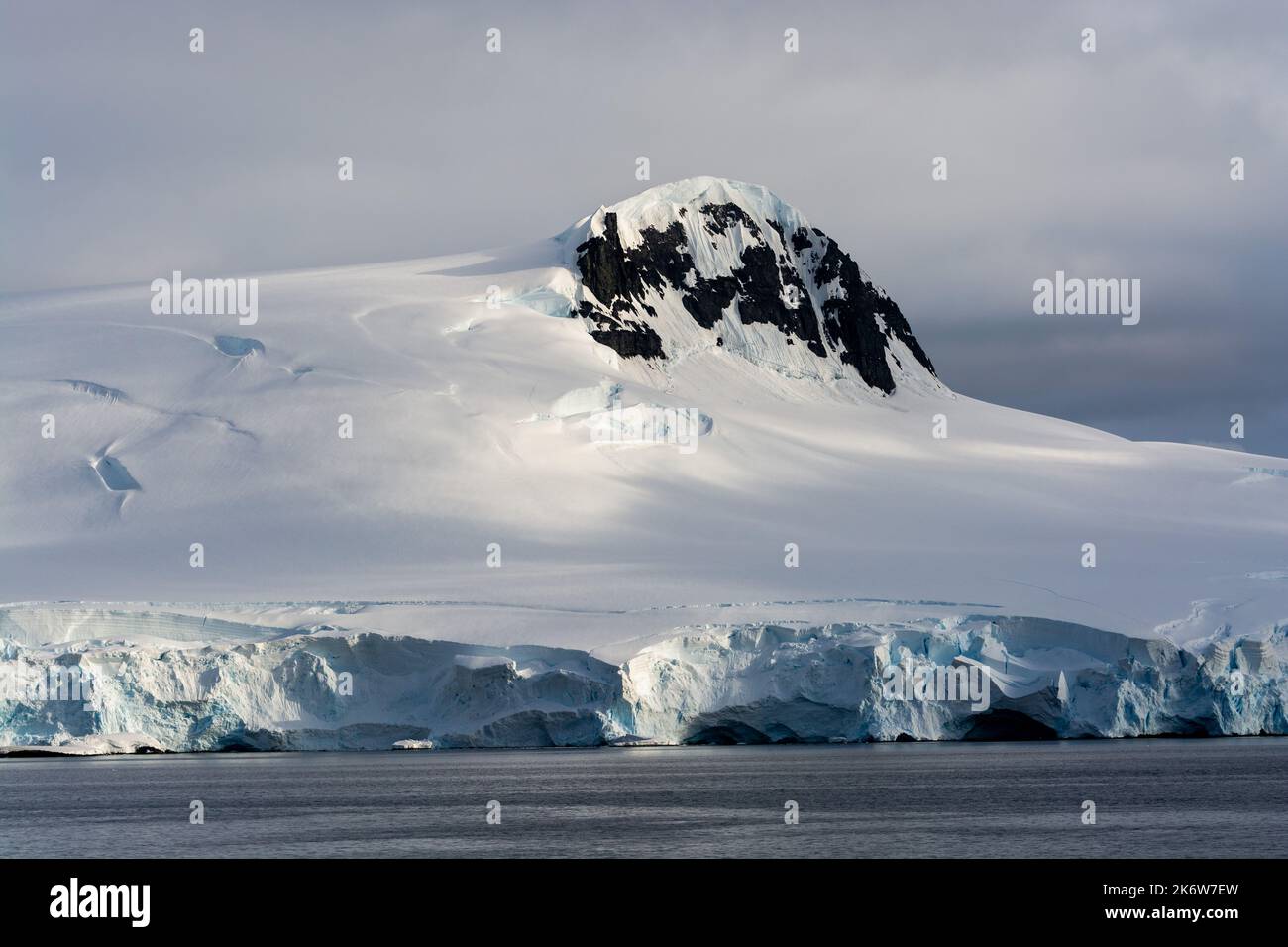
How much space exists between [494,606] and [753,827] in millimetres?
22328

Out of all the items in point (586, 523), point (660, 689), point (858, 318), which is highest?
point (858, 318)

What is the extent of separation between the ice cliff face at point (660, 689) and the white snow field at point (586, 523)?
4.4 inches

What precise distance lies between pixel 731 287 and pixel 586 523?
3346 centimetres

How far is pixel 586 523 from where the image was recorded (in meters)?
62.6

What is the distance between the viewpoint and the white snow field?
153 feet

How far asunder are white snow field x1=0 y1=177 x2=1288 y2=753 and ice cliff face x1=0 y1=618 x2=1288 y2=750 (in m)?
0.11

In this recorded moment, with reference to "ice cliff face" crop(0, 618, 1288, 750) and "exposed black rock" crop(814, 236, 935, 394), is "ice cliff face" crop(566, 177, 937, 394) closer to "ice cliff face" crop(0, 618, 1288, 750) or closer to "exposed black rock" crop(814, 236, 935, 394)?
A: "exposed black rock" crop(814, 236, 935, 394)

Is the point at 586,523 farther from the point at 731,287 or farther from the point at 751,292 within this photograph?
the point at 751,292

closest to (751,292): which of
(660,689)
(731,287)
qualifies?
(731,287)

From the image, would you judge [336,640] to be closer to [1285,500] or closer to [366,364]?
[366,364]

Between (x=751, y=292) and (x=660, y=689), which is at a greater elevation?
(x=751, y=292)

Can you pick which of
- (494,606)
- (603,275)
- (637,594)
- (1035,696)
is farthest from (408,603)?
(603,275)

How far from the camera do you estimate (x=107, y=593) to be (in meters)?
51.3

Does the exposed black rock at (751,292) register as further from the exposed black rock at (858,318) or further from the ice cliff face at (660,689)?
the ice cliff face at (660,689)
